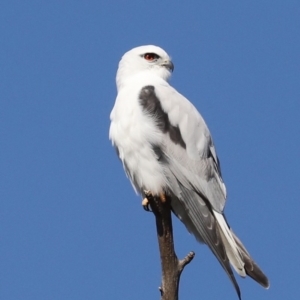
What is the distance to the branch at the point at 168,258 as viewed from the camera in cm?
532

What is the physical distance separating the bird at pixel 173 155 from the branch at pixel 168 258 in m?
0.44

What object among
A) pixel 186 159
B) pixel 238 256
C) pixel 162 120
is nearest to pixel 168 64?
pixel 162 120

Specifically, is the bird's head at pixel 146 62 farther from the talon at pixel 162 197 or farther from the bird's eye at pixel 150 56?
the talon at pixel 162 197

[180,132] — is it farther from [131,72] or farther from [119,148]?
[131,72]

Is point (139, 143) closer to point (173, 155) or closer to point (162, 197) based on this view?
point (173, 155)

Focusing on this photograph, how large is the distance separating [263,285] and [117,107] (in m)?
1.93

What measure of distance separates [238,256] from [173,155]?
101 centimetres

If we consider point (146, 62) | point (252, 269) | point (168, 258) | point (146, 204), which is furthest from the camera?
point (146, 62)

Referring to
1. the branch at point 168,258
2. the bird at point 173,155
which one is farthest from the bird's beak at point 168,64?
the branch at point 168,258

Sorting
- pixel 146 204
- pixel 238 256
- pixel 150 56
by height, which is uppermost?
pixel 150 56

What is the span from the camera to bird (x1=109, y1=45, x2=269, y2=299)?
6.35 meters

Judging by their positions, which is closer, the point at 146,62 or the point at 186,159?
the point at 186,159

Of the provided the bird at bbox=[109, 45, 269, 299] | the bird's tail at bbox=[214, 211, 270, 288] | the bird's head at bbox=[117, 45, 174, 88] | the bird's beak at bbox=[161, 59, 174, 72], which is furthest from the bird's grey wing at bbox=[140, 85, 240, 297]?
the bird's beak at bbox=[161, 59, 174, 72]

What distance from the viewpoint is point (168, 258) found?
5.48 metres
